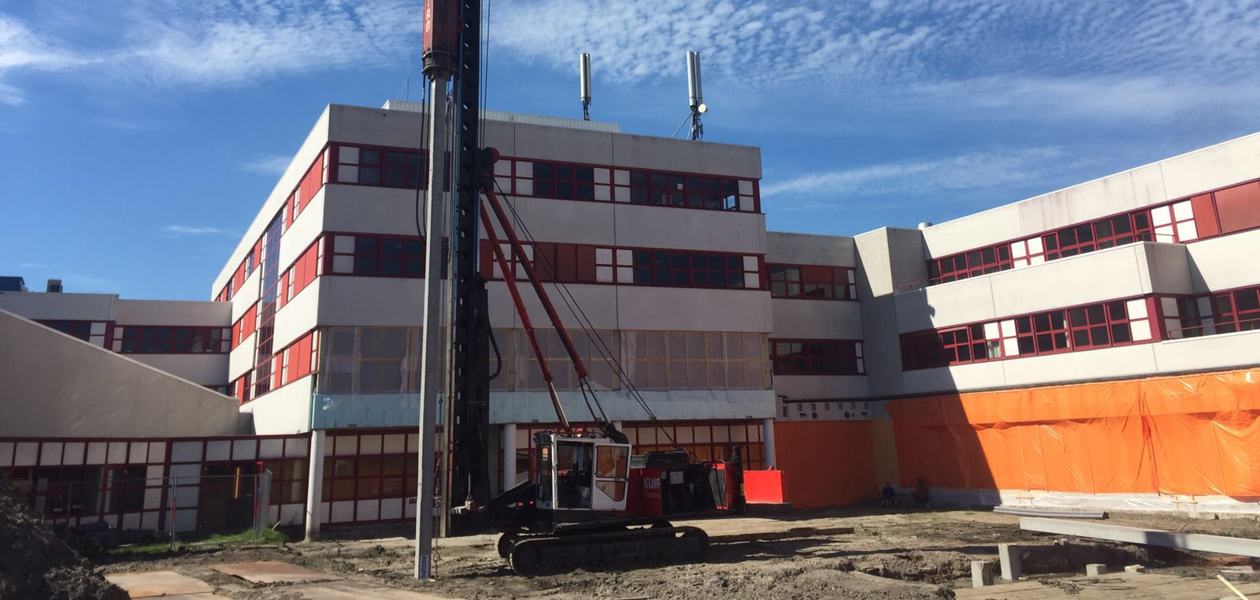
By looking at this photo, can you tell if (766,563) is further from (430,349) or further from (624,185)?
(624,185)

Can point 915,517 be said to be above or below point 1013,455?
below

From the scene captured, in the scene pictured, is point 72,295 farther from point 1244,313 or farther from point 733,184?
point 1244,313

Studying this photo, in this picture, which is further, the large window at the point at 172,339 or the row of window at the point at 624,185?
the large window at the point at 172,339

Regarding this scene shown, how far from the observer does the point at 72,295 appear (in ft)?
151

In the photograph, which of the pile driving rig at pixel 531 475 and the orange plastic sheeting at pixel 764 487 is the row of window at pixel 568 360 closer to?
the pile driving rig at pixel 531 475

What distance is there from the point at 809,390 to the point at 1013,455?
9.58 m

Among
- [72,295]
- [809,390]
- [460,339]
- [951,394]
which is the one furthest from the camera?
[72,295]

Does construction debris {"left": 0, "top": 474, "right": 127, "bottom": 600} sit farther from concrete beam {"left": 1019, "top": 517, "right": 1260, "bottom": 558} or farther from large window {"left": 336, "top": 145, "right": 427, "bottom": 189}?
concrete beam {"left": 1019, "top": 517, "right": 1260, "bottom": 558}

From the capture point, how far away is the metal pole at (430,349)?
16516mm

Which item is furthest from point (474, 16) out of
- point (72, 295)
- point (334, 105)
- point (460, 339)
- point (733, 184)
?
point (72, 295)

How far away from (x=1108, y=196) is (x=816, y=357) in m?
14.3

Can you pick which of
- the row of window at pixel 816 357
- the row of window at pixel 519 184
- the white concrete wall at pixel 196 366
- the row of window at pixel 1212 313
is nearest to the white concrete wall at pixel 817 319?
the row of window at pixel 816 357

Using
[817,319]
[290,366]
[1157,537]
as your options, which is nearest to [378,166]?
[290,366]

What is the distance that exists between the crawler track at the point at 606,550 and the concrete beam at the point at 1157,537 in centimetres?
830
